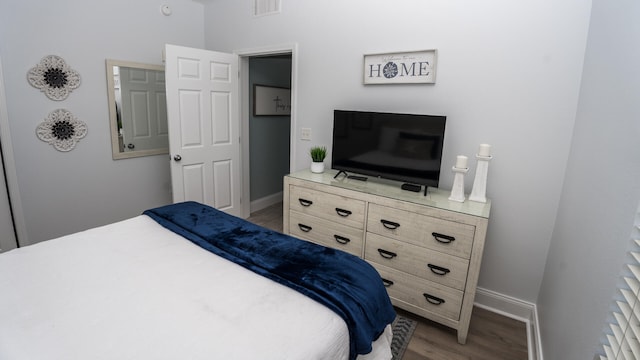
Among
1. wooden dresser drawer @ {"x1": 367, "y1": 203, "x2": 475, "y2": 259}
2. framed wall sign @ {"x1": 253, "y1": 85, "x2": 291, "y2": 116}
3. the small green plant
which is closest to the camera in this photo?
wooden dresser drawer @ {"x1": 367, "y1": 203, "x2": 475, "y2": 259}

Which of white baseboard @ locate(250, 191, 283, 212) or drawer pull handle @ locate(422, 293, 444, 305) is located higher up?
drawer pull handle @ locate(422, 293, 444, 305)

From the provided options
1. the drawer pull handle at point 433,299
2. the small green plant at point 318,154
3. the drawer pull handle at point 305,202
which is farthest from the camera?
the small green plant at point 318,154

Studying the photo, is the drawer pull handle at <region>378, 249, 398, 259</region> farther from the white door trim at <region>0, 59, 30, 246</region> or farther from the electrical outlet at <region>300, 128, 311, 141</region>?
the white door trim at <region>0, 59, 30, 246</region>

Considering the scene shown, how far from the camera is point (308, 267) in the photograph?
4.97 ft

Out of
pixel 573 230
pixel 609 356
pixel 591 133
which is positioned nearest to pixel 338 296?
pixel 609 356

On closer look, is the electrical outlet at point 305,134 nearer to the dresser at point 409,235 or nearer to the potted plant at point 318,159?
the potted plant at point 318,159

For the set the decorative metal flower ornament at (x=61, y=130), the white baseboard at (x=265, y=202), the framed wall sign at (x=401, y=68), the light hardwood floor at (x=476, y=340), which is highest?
the framed wall sign at (x=401, y=68)

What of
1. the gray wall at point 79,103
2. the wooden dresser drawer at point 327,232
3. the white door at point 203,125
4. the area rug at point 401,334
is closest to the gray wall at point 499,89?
the area rug at point 401,334

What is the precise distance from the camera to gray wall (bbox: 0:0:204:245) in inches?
99.4

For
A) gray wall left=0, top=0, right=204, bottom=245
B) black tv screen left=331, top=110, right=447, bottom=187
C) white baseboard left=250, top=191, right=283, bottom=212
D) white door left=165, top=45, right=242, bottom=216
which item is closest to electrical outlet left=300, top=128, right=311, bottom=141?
black tv screen left=331, top=110, right=447, bottom=187

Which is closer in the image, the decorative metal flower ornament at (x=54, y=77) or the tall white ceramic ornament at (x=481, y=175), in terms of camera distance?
the tall white ceramic ornament at (x=481, y=175)

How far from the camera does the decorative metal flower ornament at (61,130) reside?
8.83ft

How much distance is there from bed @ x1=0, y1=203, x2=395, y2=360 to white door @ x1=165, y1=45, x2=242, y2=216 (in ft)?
5.14

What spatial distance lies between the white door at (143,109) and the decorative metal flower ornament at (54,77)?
42 cm
